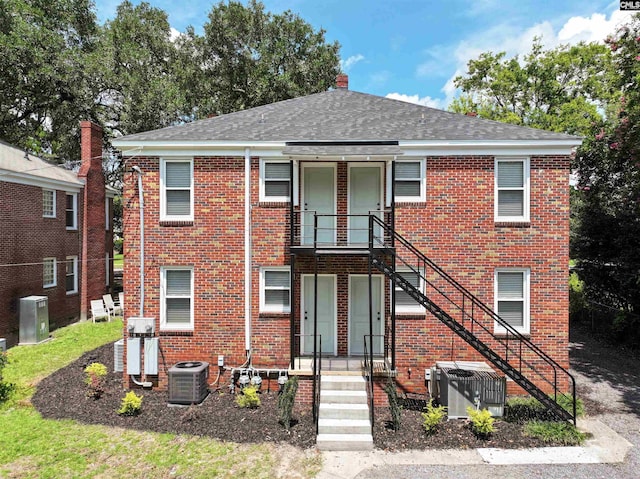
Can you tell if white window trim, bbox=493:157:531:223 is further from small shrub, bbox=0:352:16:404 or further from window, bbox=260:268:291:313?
small shrub, bbox=0:352:16:404

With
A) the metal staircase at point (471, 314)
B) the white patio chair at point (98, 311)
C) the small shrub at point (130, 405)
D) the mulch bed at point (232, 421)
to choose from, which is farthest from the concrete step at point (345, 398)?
the white patio chair at point (98, 311)

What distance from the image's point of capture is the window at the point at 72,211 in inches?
707

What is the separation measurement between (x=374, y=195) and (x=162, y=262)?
5715 millimetres

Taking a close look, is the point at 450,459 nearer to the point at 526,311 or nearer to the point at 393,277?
the point at 393,277

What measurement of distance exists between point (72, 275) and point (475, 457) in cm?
1878

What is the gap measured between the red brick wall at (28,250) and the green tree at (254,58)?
1460 centimetres

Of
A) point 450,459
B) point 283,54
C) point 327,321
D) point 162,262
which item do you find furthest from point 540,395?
point 283,54

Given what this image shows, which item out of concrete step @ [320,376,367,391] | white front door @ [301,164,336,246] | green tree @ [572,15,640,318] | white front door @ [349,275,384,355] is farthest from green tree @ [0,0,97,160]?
green tree @ [572,15,640,318]

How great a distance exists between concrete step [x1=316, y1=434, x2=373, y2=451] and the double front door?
2.83 meters

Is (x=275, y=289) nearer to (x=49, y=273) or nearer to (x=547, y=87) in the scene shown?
(x=49, y=273)

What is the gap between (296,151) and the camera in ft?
28.4

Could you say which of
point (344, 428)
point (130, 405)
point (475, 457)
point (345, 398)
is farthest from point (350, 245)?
point (130, 405)

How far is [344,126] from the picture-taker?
10508mm

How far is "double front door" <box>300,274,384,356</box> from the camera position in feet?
32.4
